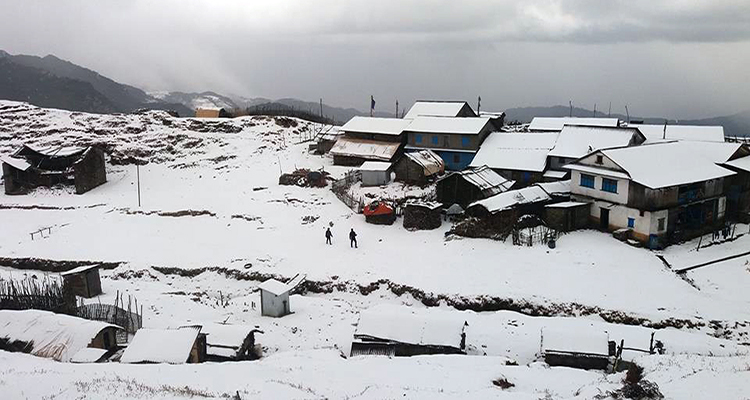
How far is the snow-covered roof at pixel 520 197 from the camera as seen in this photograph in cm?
3209

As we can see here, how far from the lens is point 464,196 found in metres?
35.2

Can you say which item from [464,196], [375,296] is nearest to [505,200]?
[464,196]

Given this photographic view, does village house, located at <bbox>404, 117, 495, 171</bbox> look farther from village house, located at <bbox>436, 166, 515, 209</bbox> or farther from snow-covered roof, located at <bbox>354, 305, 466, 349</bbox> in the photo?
snow-covered roof, located at <bbox>354, 305, 466, 349</bbox>

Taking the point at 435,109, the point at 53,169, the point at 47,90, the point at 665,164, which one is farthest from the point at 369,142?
the point at 47,90

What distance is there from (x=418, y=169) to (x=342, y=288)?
53.1 feet

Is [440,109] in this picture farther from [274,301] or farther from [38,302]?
[38,302]

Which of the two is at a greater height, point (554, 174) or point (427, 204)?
point (554, 174)

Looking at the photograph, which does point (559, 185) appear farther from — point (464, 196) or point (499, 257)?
point (499, 257)

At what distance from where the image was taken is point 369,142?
158ft

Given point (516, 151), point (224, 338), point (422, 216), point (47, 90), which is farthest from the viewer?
point (47, 90)

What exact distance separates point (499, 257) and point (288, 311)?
1179 centimetres

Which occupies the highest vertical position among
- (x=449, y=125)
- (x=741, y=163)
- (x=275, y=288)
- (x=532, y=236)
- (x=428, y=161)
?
(x=449, y=125)

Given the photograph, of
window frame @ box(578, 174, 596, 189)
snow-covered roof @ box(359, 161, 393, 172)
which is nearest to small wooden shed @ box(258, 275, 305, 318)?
snow-covered roof @ box(359, 161, 393, 172)

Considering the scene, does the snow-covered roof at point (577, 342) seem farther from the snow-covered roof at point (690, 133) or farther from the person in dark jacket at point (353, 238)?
the snow-covered roof at point (690, 133)
